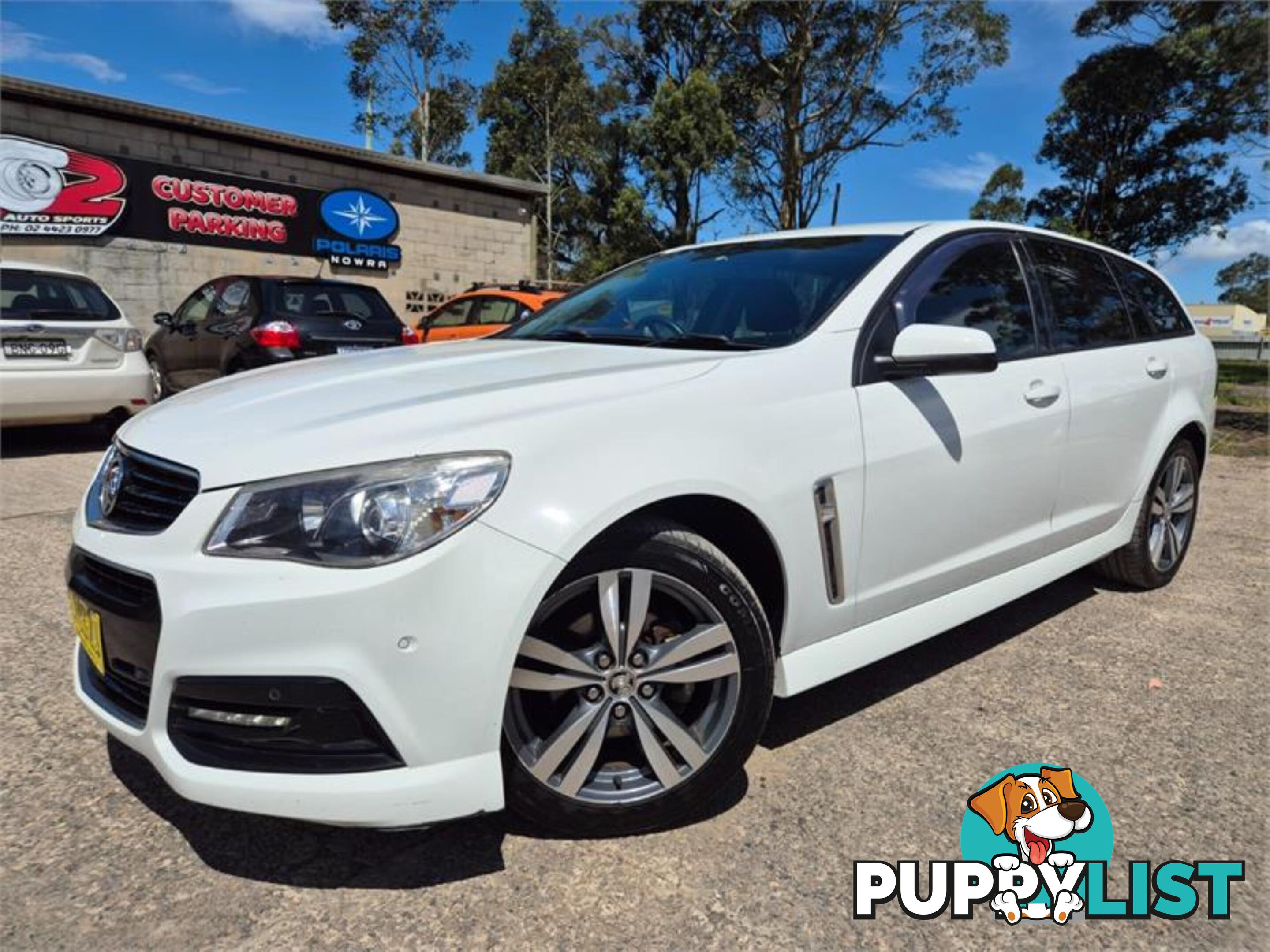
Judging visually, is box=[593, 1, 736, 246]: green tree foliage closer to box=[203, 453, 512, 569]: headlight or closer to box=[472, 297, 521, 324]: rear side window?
box=[472, 297, 521, 324]: rear side window

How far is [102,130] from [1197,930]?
1474 cm

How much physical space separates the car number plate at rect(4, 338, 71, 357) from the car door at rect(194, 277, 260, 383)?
4.63 ft

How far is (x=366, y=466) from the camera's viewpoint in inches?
67.1

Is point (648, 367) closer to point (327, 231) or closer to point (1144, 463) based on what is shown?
point (1144, 463)

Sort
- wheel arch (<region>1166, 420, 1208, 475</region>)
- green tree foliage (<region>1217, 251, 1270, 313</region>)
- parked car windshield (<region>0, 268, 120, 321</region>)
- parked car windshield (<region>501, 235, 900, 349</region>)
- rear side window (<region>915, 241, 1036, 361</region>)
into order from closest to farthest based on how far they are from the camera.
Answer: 1. parked car windshield (<region>501, 235, 900, 349</region>)
2. rear side window (<region>915, 241, 1036, 361</region>)
3. wheel arch (<region>1166, 420, 1208, 475</region>)
4. parked car windshield (<region>0, 268, 120, 321</region>)
5. green tree foliage (<region>1217, 251, 1270, 313</region>)

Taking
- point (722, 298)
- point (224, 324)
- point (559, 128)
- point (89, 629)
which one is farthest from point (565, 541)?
point (559, 128)

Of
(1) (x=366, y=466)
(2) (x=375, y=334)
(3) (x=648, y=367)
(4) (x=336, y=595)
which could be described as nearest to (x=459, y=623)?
(4) (x=336, y=595)

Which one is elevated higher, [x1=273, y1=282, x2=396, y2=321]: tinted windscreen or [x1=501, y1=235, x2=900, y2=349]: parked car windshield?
[x1=273, y1=282, x2=396, y2=321]: tinted windscreen

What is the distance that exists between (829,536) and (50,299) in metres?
6.62

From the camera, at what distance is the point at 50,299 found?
6.45 metres

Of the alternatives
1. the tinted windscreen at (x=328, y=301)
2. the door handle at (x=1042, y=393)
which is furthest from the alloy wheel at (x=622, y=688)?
the tinted windscreen at (x=328, y=301)

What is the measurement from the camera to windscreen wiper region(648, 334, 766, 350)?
2432 mm

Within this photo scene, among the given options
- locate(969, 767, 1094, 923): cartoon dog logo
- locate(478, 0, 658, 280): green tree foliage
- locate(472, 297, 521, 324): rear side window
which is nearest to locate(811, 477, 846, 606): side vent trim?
locate(969, 767, 1094, 923): cartoon dog logo

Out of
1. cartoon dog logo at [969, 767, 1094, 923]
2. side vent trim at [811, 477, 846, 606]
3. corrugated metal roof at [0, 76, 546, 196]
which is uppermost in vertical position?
corrugated metal roof at [0, 76, 546, 196]
